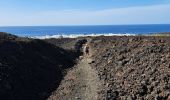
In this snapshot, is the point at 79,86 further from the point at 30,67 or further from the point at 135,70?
the point at 30,67

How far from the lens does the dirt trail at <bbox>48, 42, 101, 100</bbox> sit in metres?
30.9

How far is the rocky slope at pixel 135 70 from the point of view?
28.7 m

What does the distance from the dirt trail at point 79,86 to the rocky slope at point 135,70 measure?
2.30ft

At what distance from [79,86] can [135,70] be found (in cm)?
444

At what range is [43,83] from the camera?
118 ft

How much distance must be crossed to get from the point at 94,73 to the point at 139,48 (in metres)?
4.59

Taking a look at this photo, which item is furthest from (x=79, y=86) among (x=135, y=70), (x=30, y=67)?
(x=30, y=67)

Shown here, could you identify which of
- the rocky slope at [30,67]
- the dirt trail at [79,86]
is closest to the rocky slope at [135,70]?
the dirt trail at [79,86]

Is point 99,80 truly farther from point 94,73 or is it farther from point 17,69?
point 17,69

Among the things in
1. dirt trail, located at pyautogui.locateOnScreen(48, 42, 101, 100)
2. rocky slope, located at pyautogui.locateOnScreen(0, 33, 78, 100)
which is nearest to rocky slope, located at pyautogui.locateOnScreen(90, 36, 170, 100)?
dirt trail, located at pyautogui.locateOnScreen(48, 42, 101, 100)

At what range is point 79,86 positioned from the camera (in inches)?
1325

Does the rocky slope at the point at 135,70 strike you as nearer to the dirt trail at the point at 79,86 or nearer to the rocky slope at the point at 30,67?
the dirt trail at the point at 79,86

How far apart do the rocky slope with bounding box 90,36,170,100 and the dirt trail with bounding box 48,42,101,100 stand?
70cm

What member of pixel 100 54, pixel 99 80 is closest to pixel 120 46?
pixel 100 54
